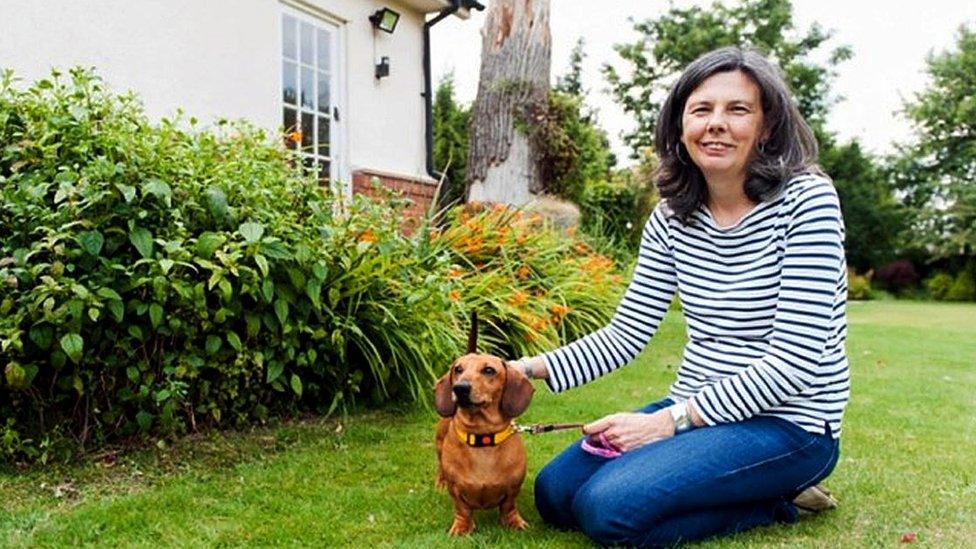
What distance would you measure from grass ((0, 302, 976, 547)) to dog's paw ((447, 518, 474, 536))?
0.12 feet

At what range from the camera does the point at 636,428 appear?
7.77 feet

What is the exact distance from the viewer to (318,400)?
408 centimetres

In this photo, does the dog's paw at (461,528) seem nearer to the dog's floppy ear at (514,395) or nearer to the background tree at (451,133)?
the dog's floppy ear at (514,395)

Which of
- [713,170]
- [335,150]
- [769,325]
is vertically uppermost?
[335,150]

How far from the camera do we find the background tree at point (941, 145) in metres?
26.8

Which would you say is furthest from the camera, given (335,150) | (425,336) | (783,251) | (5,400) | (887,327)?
(887,327)

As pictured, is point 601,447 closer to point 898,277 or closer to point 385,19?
point 385,19

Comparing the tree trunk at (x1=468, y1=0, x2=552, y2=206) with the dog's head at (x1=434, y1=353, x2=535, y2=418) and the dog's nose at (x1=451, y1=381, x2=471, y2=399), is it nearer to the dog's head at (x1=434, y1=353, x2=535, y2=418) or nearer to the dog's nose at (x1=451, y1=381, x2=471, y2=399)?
the dog's head at (x1=434, y1=353, x2=535, y2=418)

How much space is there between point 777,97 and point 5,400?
283cm

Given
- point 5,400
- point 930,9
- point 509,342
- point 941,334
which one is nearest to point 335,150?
point 509,342

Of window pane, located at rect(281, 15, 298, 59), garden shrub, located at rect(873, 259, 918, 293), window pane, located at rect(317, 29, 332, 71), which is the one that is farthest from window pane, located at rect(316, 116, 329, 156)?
garden shrub, located at rect(873, 259, 918, 293)

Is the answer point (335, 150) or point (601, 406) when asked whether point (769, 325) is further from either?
point (335, 150)

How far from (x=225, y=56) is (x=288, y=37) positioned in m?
0.87

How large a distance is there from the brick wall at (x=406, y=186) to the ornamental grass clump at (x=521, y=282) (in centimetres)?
111
